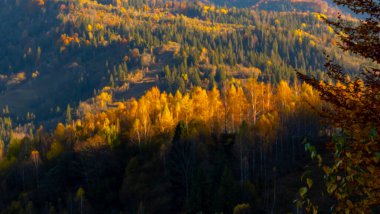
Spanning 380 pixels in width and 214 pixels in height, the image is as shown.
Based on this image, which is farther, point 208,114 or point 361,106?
point 208,114

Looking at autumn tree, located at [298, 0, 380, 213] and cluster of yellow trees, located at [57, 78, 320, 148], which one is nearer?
autumn tree, located at [298, 0, 380, 213]

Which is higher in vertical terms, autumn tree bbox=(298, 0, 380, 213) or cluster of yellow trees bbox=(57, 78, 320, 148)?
autumn tree bbox=(298, 0, 380, 213)

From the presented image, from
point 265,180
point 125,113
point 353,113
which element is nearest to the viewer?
point 353,113

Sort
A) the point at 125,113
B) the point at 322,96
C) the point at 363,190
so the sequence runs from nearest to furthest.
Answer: the point at 363,190
the point at 322,96
the point at 125,113

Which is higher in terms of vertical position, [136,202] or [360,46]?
[360,46]

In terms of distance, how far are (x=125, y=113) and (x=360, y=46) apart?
393 feet

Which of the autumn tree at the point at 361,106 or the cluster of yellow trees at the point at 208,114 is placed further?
the cluster of yellow trees at the point at 208,114

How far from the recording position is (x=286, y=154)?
9738 centimetres

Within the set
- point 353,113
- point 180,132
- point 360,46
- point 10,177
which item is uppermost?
point 360,46

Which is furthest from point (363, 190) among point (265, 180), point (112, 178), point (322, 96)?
point (112, 178)

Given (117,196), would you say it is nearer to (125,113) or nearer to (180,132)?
(180,132)

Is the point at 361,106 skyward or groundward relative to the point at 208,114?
skyward

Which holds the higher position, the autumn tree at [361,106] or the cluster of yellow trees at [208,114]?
the autumn tree at [361,106]

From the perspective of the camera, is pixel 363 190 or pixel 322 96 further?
pixel 322 96
